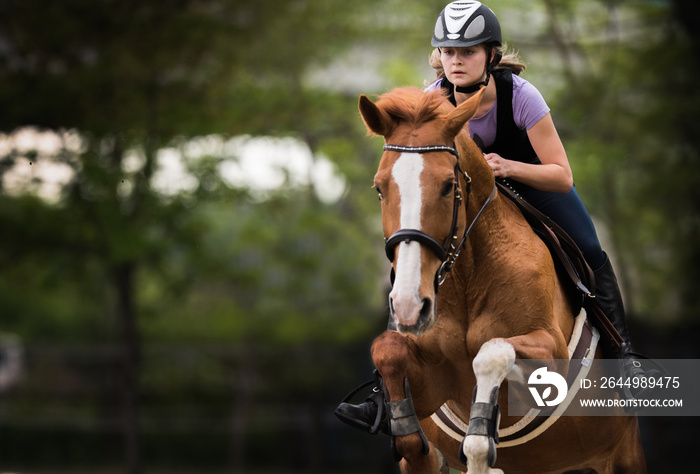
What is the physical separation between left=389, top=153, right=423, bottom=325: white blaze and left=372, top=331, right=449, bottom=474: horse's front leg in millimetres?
702

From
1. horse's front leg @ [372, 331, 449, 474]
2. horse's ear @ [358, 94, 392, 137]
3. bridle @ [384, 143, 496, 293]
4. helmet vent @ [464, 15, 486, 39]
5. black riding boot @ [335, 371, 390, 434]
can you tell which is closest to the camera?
bridle @ [384, 143, 496, 293]

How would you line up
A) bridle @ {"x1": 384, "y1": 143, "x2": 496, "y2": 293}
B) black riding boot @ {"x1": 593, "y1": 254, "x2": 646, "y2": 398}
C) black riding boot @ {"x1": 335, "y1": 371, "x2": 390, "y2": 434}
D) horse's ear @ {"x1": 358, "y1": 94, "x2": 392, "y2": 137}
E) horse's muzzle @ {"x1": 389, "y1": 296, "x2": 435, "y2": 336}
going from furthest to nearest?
black riding boot @ {"x1": 593, "y1": 254, "x2": 646, "y2": 398}, black riding boot @ {"x1": 335, "y1": 371, "x2": 390, "y2": 434}, horse's ear @ {"x1": 358, "y1": 94, "x2": 392, "y2": 137}, bridle @ {"x1": 384, "y1": 143, "x2": 496, "y2": 293}, horse's muzzle @ {"x1": 389, "y1": 296, "x2": 435, "y2": 336}

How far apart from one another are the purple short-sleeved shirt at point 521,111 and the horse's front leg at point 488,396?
1.33 m

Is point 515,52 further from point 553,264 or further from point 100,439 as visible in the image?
point 100,439

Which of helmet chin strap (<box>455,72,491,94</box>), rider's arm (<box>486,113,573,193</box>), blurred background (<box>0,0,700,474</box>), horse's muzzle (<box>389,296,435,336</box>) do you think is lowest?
horse's muzzle (<box>389,296,435,336</box>)

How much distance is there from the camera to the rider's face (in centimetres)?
473

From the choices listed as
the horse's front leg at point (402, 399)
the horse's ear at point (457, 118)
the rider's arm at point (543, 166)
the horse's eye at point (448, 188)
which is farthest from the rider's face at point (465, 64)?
the horse's front leg at point (402, 399)

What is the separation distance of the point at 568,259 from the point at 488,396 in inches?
52.6

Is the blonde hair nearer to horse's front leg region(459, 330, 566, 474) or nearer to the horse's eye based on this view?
the horse's eye

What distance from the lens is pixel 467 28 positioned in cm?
468

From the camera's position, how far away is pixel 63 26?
12.9 m

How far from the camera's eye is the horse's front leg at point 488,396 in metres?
3.88

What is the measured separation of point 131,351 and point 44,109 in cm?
409

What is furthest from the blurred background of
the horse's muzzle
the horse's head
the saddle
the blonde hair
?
the horse's muzzle
